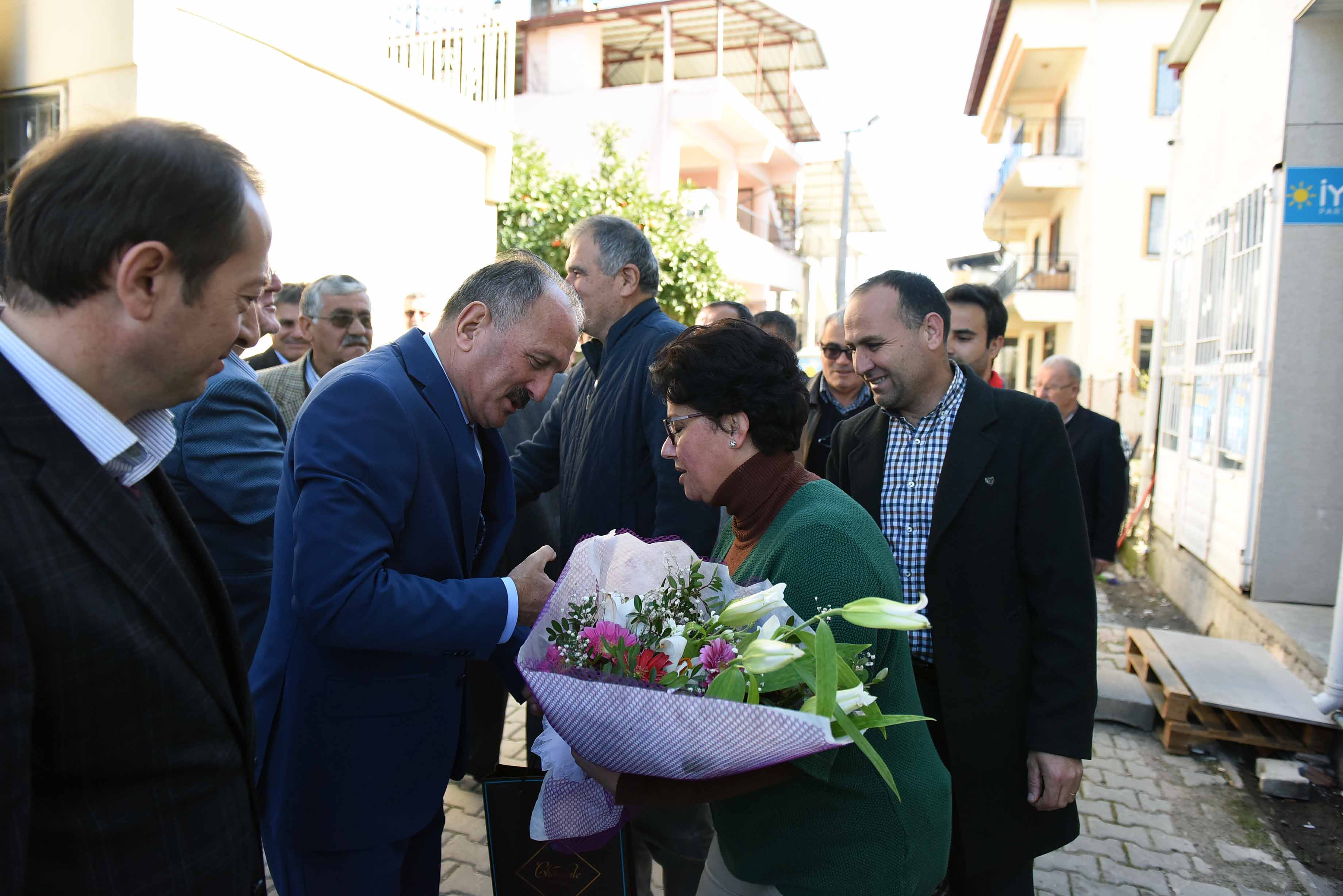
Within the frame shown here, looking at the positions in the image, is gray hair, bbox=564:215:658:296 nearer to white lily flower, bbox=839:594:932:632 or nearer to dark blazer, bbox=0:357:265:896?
white lily flower, bbox=839:594:932:632

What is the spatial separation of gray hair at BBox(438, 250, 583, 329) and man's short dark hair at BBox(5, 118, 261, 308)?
957 millimetres

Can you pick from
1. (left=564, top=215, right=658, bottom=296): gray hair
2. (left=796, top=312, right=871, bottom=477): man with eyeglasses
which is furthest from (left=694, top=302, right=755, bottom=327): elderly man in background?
(left=564, top=215, right=658, bottom=296): gray hair

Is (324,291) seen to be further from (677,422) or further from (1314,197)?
(1314,197)

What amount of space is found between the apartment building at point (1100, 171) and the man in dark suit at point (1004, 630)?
16218mm

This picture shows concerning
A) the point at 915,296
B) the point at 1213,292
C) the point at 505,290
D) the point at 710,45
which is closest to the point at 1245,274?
the point at 1213,292

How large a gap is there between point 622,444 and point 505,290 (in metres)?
1.23

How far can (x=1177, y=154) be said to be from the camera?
9977mm

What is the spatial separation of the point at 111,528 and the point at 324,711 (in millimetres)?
948

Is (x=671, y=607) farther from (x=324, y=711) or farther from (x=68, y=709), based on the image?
(x=68, y=709)

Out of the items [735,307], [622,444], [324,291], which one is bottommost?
[622,444]

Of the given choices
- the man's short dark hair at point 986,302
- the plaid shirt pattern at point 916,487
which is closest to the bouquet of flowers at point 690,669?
the plaid shirt pattern at point 916,487

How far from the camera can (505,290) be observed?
7.06ft

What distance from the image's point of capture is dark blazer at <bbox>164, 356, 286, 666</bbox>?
2.63m

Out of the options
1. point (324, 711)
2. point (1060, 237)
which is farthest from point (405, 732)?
point (1060, 237)
